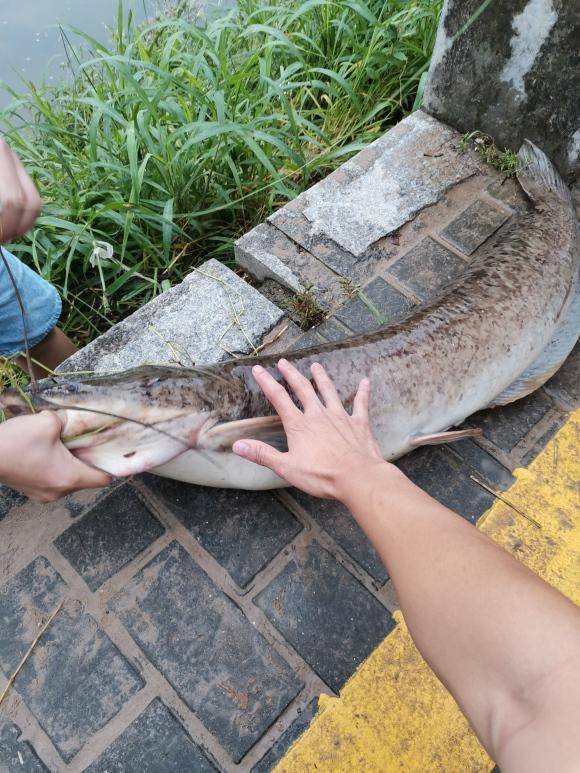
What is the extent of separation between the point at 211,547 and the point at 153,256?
6.21 feet

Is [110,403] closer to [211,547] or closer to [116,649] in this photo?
[211,547]

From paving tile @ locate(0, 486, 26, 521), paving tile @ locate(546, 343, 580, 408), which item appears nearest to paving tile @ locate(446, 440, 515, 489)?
paving tile @ locate(546, 343, 580, 408)

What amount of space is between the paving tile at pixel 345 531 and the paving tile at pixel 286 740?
0.52 meters

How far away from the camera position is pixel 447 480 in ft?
8.27

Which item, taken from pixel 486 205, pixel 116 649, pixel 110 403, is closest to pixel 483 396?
pixel 486 205

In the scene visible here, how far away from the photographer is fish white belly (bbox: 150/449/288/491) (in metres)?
2.19

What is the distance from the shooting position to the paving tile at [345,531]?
7.47 ft

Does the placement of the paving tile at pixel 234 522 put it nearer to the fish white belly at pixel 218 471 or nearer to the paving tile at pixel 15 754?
the fish white belly at pixel 218 471

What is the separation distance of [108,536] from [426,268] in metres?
2.08

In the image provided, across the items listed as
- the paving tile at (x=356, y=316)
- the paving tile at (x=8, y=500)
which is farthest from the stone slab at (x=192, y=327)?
the paving tile at (x=8, y=500)

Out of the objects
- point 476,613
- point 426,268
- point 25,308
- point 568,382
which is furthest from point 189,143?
point 476,613

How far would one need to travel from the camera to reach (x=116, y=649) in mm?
2102

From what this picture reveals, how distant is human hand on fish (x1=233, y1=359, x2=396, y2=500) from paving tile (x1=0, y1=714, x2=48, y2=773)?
48.0 inches

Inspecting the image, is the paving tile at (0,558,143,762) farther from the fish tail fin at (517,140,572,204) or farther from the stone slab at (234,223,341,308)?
the fish tail fin at (517,140,572,204)
